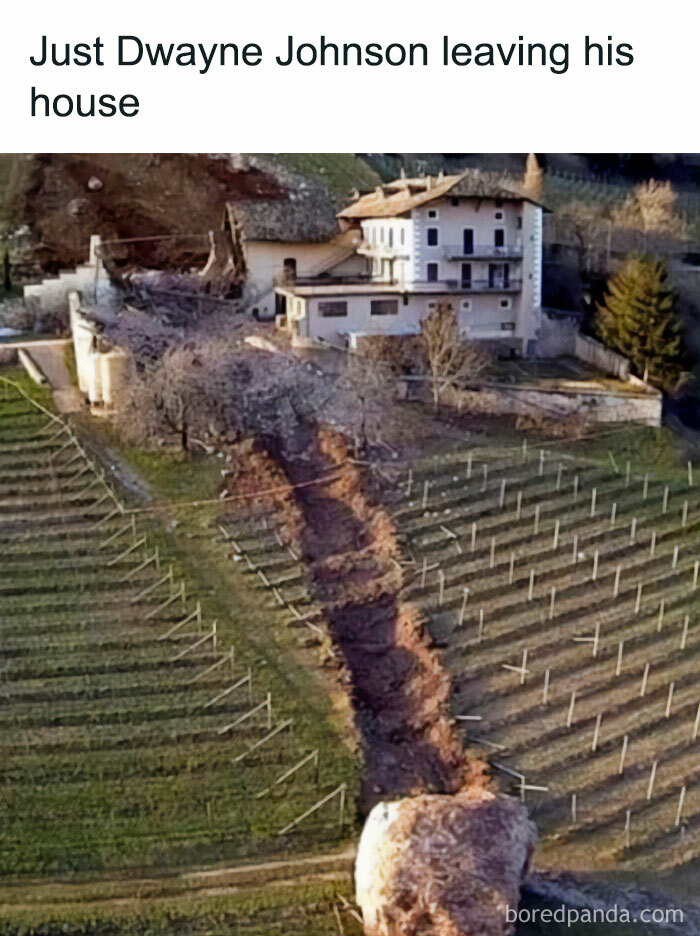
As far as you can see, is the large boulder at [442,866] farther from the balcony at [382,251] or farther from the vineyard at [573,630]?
the balcony at [382,251]

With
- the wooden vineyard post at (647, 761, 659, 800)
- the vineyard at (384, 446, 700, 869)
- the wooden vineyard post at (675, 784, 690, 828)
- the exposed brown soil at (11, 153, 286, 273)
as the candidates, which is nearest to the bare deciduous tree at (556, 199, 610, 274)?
the exposed brown soil at (11, 153, 286, 273)

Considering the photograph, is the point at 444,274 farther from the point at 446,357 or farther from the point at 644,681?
the point at 644,681

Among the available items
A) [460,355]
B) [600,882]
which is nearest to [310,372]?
[460,355]

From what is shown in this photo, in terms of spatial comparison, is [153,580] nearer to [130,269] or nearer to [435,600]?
[435,600]

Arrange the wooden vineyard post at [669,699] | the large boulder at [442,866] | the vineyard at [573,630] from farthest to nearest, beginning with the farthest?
the wooden vineyard post at [669,699] → the vineyard at [573,630] → the large boulder at [442,866]

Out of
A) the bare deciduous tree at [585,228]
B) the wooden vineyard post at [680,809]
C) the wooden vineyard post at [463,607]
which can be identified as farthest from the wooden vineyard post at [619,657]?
the bare deciduous tree at [585,228]

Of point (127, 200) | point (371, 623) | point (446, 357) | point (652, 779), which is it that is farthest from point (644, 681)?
point (127, 200)
